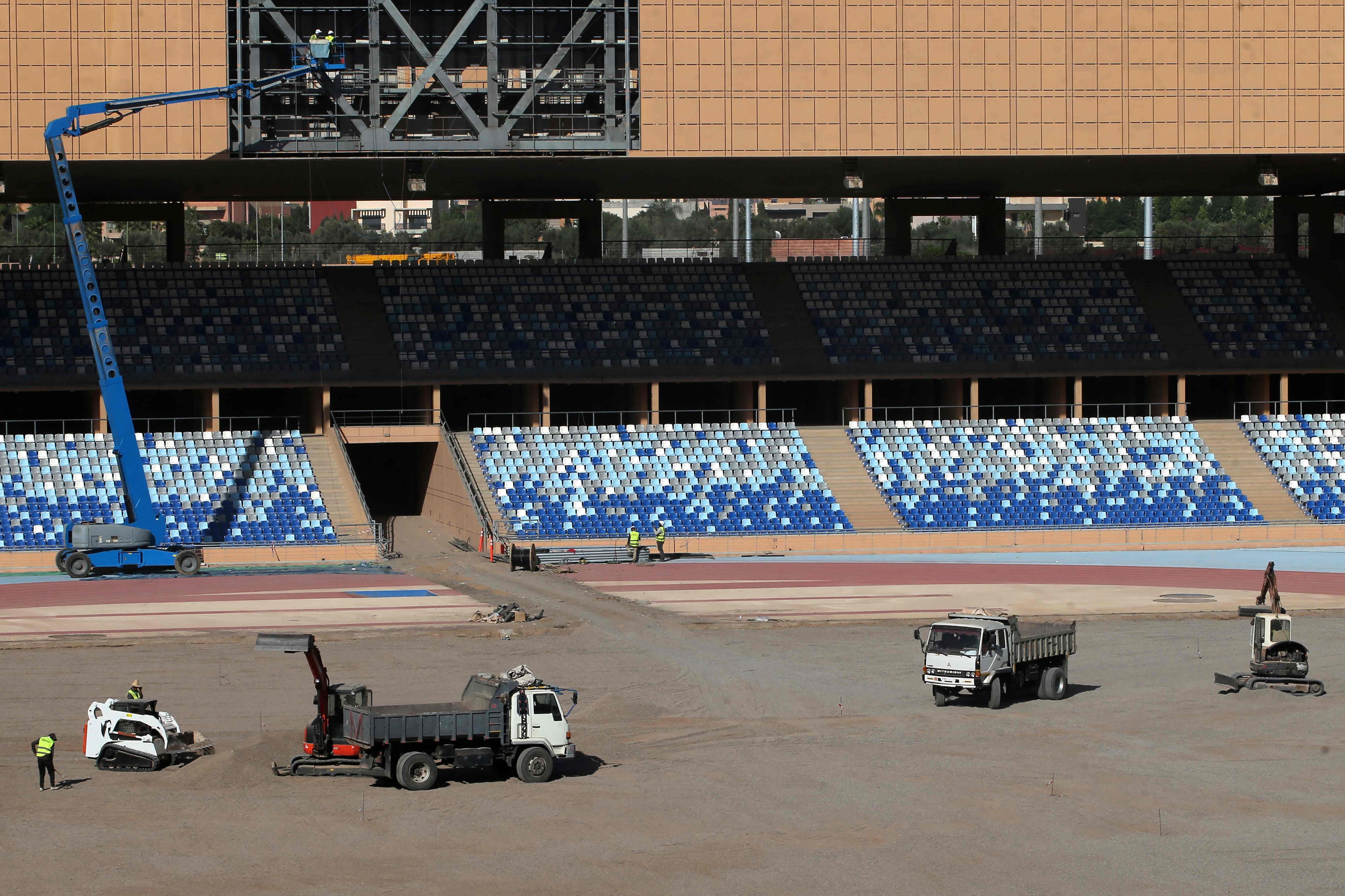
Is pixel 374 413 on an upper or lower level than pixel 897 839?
upper

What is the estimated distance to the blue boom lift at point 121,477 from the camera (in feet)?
155

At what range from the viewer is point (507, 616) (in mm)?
39031

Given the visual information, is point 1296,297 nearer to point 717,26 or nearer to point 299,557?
point 717,26

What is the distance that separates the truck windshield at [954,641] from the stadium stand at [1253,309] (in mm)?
37706

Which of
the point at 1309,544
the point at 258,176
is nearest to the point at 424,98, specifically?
the point at 258,176

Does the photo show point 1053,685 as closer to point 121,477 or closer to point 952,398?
point 121,477

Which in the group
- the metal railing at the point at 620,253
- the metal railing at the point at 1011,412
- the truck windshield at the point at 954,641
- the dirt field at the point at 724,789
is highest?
the metal railing at the point at 620,253

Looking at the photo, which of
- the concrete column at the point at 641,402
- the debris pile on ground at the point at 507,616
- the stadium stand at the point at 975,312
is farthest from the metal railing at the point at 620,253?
the debris pile on ground at the point at 507,616

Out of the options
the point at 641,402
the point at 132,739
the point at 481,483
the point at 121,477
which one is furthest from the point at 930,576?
the point at 132,739

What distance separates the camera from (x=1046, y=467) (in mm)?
58000

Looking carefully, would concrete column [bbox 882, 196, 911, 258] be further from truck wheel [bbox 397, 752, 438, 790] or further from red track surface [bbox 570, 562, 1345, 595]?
truck wheel [bbox 397, 752, 438, 790]

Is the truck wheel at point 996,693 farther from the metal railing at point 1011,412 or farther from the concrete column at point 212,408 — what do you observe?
the concrete column at point 212,408

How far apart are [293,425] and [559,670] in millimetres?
32233

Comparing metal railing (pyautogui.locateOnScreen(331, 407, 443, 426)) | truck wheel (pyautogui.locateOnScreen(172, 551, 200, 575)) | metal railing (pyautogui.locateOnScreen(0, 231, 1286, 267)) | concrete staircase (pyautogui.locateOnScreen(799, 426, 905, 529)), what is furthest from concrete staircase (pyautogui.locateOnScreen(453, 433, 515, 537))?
concrete staircase (pyautogui.locateOnScreen(799, 426, 905, 529))
